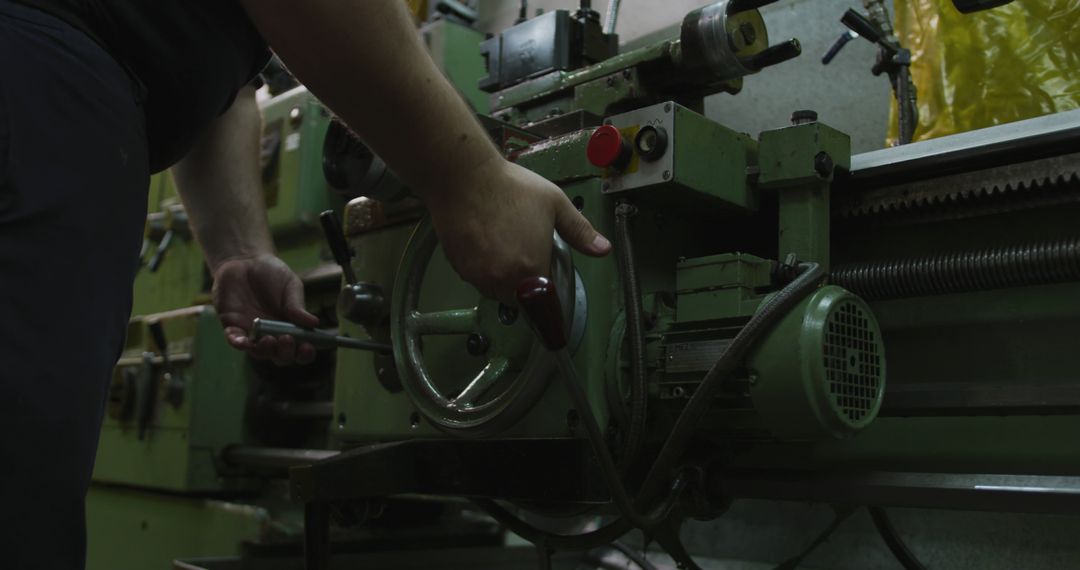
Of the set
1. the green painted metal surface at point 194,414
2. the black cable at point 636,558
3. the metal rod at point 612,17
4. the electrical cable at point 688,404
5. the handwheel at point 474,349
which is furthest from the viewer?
the green painted metal surface at point 194,414

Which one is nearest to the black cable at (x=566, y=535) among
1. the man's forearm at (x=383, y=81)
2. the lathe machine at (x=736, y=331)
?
the lathe machine at (x=736, y=331)

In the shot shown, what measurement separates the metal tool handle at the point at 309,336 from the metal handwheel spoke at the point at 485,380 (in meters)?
0.18

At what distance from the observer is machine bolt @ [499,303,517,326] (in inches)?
38.6

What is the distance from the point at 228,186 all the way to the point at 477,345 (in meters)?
0.35

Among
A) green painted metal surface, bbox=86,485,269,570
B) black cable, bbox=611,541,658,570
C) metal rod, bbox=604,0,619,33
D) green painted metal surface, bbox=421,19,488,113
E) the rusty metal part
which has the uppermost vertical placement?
green painted metal surface, bbox=421,19,488,113

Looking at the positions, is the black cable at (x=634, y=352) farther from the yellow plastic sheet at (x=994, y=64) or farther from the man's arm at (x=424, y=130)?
the yellow plastic sheet at (x=994, y=64)

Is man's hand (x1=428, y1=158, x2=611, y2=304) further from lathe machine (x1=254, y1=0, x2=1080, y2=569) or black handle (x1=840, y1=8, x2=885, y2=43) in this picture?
black handle (x1=840, y1=8, x2=885, y2=43)

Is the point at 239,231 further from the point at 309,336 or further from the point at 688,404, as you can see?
the point at 688,404

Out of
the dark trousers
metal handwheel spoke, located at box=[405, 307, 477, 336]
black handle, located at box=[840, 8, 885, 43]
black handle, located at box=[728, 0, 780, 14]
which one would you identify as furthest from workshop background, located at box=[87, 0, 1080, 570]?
the dark trousers

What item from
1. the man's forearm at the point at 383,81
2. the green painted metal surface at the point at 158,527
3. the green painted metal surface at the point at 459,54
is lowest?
the green painted metal surface at the point at 158,527

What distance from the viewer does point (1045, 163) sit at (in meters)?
0.89

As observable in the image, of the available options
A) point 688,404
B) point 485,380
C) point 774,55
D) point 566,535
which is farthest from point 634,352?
point 774,55

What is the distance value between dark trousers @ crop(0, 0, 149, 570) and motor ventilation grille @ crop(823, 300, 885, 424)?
603 millimetres

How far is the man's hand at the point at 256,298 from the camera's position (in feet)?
3.67
